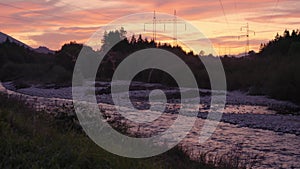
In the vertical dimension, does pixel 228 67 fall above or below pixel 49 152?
above

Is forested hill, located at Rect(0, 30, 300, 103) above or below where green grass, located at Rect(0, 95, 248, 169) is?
above

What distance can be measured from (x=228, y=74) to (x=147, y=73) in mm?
16764

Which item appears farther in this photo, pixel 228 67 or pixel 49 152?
pixel 228 67

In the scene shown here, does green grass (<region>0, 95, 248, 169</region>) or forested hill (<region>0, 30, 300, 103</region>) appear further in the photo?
forested hill (<region>0, 30, 300, 103</region>)

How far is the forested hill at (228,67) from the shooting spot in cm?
3772

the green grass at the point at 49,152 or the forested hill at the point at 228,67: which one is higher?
the forested hill at the point at 228,67

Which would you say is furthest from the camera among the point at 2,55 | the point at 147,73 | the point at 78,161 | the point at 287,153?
the point at 2,55

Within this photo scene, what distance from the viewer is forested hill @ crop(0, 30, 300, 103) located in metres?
37.7

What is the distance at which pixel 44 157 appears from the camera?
7.41m

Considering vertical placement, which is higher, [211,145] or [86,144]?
[86,144]

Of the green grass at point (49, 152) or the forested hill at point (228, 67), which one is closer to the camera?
the green grass at point (49, 152)

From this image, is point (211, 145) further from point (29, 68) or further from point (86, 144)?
point (29, 68)

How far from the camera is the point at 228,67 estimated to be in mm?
59594

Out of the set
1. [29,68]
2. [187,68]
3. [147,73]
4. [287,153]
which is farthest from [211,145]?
[29,68]
